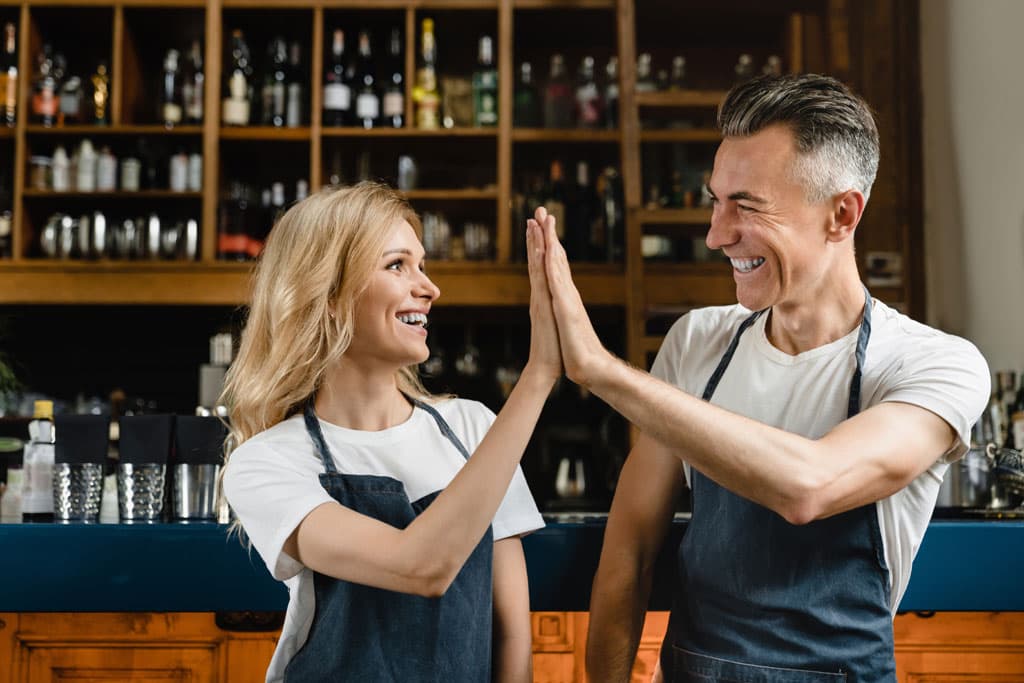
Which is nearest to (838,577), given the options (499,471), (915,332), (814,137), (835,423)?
(835,423)

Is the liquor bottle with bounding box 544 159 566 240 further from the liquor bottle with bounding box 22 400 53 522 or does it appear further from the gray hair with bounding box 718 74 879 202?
the gray hair with bounding box 718 74 879 202

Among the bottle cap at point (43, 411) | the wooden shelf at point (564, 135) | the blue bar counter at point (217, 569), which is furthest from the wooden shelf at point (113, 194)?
the blue bar counter at point (217, 569)

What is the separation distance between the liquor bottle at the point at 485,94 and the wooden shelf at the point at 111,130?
105 cm

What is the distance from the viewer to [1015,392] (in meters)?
2.83

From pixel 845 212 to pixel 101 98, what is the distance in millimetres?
3410

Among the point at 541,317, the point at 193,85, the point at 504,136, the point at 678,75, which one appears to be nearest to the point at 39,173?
the point at 193,85

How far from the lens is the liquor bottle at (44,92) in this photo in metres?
3.84

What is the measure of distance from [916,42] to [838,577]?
3.01m

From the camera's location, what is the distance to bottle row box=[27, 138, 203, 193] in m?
3.82

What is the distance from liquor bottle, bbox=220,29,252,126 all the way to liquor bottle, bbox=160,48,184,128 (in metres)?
0.17

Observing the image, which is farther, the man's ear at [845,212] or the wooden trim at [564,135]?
the wooden trim at [564,135]

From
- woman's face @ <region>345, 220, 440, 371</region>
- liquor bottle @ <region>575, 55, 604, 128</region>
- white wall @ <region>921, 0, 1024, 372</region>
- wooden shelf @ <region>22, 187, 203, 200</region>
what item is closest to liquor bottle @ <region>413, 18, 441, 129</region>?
liquor bottle @ <region>575, 55, 604, 128</region>

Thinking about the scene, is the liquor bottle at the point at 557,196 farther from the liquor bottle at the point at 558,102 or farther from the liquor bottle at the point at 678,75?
the liquor bottle at the point at 678,75

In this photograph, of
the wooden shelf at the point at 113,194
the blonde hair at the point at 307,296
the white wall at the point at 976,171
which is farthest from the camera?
the wooden shelf at the point at 113,194
